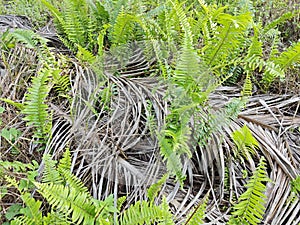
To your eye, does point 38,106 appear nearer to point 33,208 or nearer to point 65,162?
point 65,162

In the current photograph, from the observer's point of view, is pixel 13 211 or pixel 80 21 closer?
pixel 13 211

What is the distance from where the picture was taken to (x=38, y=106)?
1847mm

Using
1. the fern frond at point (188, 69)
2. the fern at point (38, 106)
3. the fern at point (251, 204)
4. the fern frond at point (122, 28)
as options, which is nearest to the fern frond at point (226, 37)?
the fern frond at point (188, 69)

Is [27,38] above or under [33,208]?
above

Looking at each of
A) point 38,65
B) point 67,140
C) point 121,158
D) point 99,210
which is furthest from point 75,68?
point 99,210

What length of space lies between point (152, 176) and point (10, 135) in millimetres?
721

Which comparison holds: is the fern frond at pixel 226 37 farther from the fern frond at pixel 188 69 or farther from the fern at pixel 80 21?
the fern at pixel 80 21

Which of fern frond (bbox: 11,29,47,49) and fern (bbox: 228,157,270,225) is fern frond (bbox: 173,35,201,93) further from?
fern frond (bbox: 11,29,47,49)

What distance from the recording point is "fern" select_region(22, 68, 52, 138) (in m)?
1.84

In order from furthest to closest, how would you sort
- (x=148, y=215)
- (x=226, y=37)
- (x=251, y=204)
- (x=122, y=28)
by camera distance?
1. (x=122, y=28)
2. (x=226, y=37)
3. (x=251, y=204)
4. (x=148, y=215)

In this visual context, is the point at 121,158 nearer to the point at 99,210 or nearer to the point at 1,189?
the point at 99,210

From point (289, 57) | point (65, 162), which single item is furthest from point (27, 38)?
point (289, 57)

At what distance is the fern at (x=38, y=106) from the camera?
1.84 meters

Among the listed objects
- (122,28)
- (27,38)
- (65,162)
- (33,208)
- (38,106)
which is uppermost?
(122,28)
